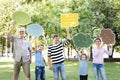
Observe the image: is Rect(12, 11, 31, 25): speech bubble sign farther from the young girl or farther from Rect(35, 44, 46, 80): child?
the young girl

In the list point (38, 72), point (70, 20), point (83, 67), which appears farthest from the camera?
point (70, 20)

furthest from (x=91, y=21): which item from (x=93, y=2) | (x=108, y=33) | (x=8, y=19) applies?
(x=108, y=33)

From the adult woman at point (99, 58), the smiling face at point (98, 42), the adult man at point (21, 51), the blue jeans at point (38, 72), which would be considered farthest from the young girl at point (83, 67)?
the adult man at point (21, 51)

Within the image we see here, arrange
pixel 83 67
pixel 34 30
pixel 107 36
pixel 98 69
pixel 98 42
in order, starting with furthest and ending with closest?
pixel 34 30, pixel 107 36, pixel 98 69, pixel 98 42, pixel 83 67

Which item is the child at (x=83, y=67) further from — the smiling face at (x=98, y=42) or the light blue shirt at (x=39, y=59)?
the light blue shirt at (x=39, y=59)

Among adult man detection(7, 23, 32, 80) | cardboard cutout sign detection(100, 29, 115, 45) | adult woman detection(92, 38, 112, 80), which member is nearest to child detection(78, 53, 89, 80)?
adult woman detection(92, 38, 112, 80)

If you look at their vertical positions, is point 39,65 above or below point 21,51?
below

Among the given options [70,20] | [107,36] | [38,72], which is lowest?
[38,72]

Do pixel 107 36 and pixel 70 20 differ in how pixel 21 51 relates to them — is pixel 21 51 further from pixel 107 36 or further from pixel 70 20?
pixel 107 36

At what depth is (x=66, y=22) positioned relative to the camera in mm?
9820

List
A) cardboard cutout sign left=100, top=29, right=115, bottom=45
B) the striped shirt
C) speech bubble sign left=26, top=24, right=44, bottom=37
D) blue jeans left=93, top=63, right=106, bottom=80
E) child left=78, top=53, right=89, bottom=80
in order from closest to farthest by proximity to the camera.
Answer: the striped shirt < child left=78, top=53, right=89, bottom=80 < blue jeans left=93, top=63, right=106, bottom=80 < cardboard cutout sign left=100, top=29, right=115, bottom=45 < speech bubble sign left=26, top=24, right=44, bottom=37

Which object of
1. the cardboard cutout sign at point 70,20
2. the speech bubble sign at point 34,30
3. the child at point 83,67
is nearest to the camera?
the child at point 83,67

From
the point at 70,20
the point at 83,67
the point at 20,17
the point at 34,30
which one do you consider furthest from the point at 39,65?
the point at 70,20

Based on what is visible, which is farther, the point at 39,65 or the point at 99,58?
the point at 39,65
